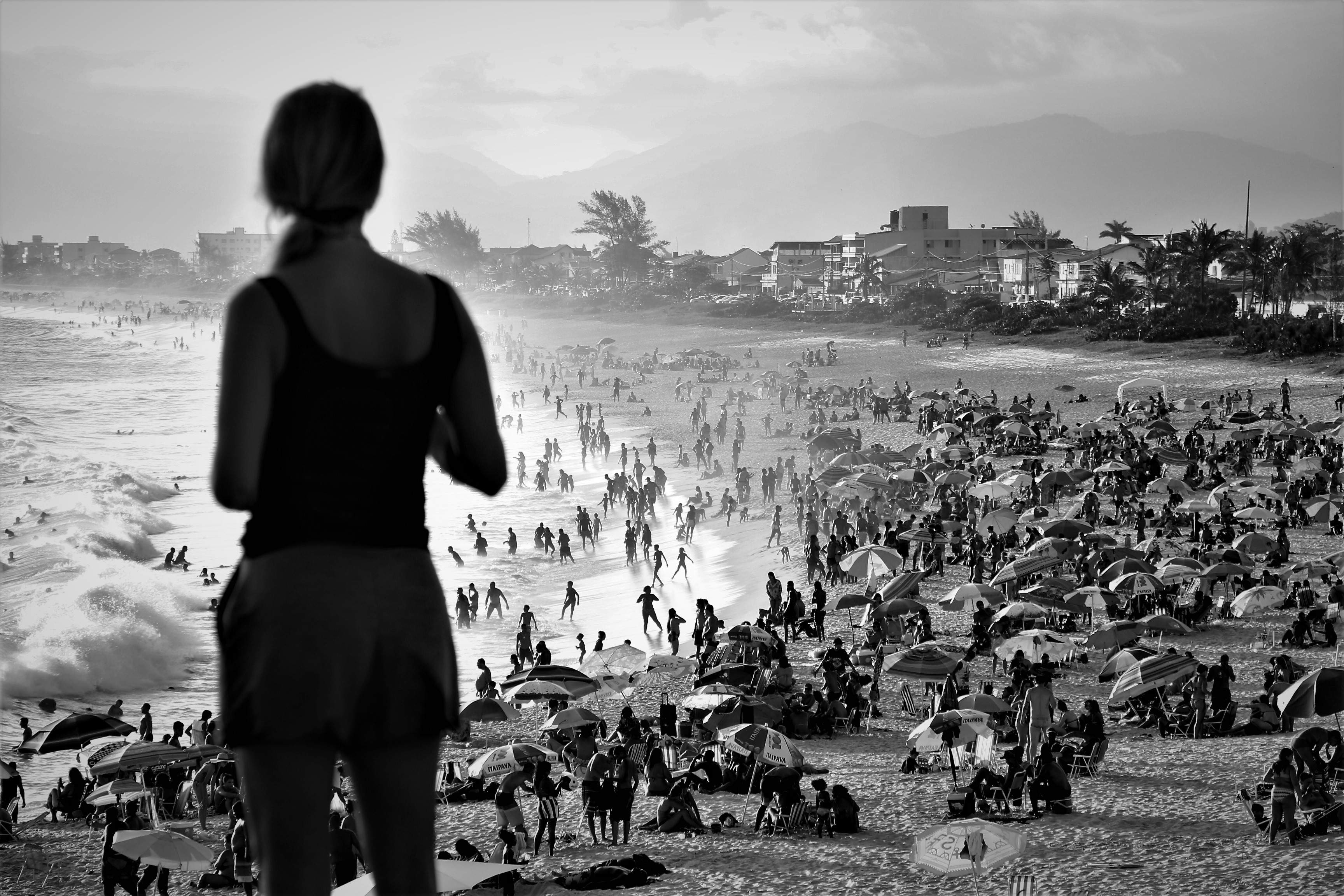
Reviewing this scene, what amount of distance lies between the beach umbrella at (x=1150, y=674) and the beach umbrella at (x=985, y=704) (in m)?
1.18

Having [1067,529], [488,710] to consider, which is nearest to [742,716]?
[488,710]

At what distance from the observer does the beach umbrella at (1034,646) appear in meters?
15.2

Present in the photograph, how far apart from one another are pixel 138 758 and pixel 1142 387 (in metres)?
36.6

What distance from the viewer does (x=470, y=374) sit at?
1.58m

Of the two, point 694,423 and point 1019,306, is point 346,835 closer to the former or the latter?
point 694,423

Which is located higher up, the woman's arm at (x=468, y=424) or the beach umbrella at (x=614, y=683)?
the woman's arm at (x=468, y=424)

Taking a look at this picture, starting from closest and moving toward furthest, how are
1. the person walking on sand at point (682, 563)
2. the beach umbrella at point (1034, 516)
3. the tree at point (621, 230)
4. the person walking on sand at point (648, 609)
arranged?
the person walking on sand at point (648, 609) < the beach umbrella at point (1034, 516) < the person walking on sand at point (682, 563) < the tree at point (621, 230)

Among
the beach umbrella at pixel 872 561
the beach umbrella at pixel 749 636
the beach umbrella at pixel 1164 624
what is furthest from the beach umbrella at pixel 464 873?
the beach umbrella at pixel 872 561

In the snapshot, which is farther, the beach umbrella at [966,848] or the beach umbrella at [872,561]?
the beach umbrella at [872,561]

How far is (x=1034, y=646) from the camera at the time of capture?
49.9 ft

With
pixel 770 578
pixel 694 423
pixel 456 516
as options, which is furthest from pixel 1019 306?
pixel 770 578

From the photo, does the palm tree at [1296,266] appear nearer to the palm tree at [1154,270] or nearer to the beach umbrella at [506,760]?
the palm tree at [1154,270]

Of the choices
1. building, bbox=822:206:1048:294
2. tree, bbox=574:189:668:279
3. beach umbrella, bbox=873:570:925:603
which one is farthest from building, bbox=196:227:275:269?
building, bbox=822:206:1048:294

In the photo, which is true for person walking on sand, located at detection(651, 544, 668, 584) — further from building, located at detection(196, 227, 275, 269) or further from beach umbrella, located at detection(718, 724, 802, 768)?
beach umbrella, located at detection(718, 724, 802, 768)
